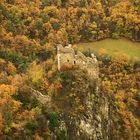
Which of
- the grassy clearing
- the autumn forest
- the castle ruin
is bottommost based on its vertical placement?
the grassy clearing

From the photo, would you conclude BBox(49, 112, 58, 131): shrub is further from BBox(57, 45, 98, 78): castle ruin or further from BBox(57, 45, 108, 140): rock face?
BBox(57, 45, 98, 78): castle ruin

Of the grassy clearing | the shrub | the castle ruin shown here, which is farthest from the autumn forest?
the grassy clearing

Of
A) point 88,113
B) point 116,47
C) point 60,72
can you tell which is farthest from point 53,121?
point 116,47

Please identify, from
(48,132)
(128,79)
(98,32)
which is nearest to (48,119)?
(48,132)

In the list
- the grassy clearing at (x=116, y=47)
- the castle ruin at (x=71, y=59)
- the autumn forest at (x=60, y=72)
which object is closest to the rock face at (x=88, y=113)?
the castle ruin at (x=71, y=59)

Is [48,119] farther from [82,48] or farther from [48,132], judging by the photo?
[82,48]

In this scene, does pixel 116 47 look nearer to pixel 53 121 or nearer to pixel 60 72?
pixel 60 72

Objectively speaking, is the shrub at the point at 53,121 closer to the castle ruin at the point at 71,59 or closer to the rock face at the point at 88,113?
the rock face at the point at 88,113
